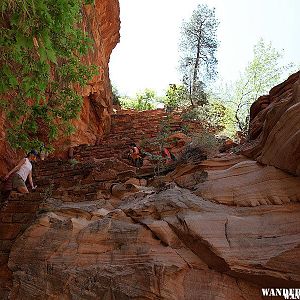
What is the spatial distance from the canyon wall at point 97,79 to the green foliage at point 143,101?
5119mm

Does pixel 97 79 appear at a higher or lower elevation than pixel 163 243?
higher

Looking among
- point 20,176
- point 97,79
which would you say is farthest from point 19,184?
point 97,79

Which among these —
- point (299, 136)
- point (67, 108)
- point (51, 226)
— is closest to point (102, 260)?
point (51, 226)

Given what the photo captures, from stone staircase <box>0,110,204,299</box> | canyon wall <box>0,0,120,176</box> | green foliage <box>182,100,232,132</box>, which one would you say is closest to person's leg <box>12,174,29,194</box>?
stone staircase <box>0,110,204,299</box>

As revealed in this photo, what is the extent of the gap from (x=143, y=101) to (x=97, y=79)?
28.1 ft

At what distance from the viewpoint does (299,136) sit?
449cm

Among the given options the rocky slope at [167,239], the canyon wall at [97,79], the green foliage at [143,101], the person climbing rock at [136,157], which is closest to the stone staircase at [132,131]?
the person climbing rock at [136,157]

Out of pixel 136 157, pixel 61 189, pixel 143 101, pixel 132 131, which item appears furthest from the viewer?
pixel 143 101

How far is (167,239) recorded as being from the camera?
4734mm

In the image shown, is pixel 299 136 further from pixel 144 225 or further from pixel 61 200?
pixel 61 200

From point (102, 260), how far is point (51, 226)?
4.09 ft

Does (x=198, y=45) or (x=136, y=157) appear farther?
(x=198, y=45)

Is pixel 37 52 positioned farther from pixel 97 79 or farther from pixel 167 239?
pixel 97 79

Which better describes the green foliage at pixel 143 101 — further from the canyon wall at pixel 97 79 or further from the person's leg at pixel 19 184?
the person's leg at pixel 19 184
